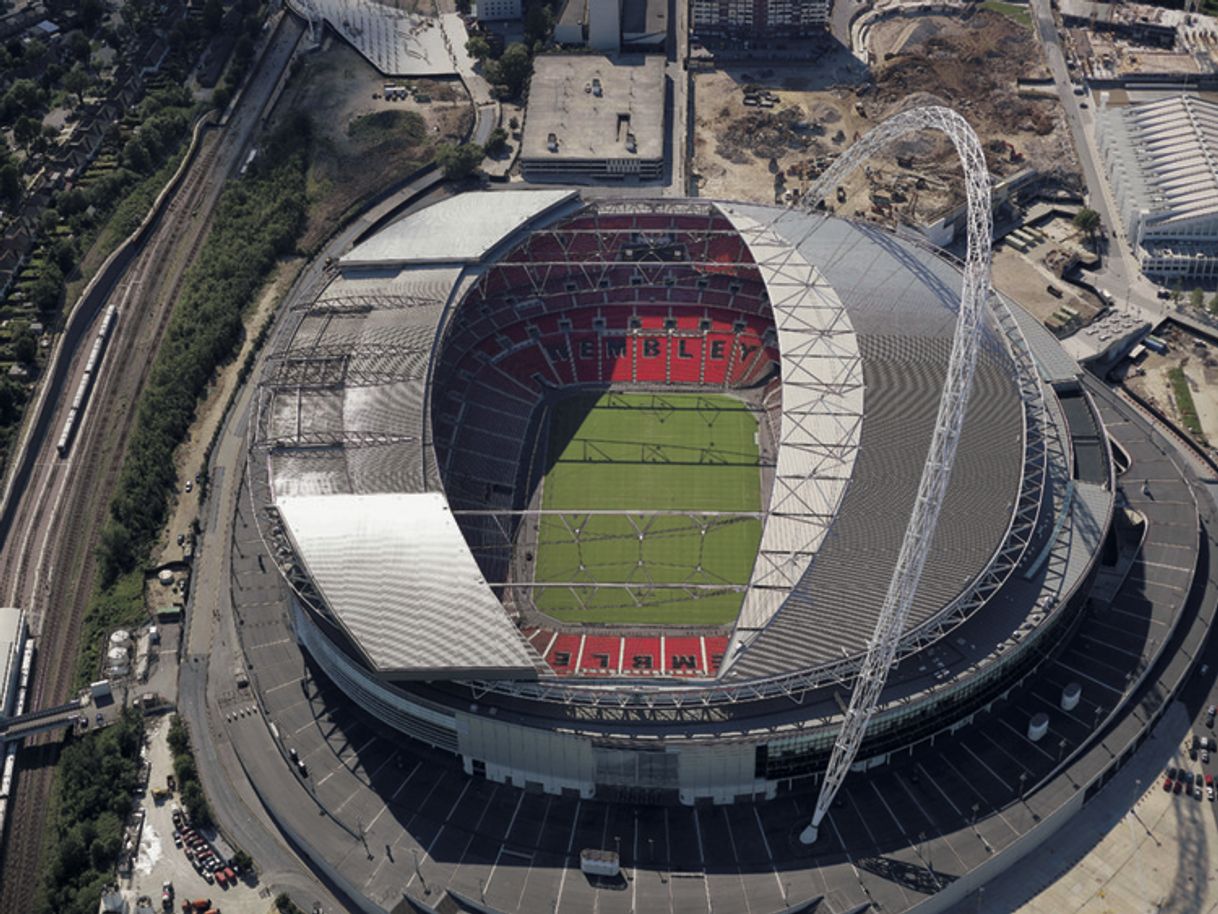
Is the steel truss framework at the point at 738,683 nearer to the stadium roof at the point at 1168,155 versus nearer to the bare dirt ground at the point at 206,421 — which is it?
the bare dirt ground at the point at 206,421

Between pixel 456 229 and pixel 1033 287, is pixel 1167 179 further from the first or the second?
pixel 456 229

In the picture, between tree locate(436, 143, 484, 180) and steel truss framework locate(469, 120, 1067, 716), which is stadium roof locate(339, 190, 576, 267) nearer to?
tree locate(436, 143, 484, 180)

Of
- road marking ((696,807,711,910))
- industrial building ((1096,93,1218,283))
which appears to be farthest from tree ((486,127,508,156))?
road marking ((696,807,711,910))

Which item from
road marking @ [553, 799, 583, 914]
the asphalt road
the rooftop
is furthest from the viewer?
the rooftop

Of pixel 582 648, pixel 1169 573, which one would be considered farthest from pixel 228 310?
pixel 1169 573

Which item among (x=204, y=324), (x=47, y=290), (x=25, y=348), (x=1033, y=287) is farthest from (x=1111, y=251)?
(x=25, y=348)

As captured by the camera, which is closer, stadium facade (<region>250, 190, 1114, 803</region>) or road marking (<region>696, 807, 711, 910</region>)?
road marking (<region>696, 807, 711, 910</region>)
